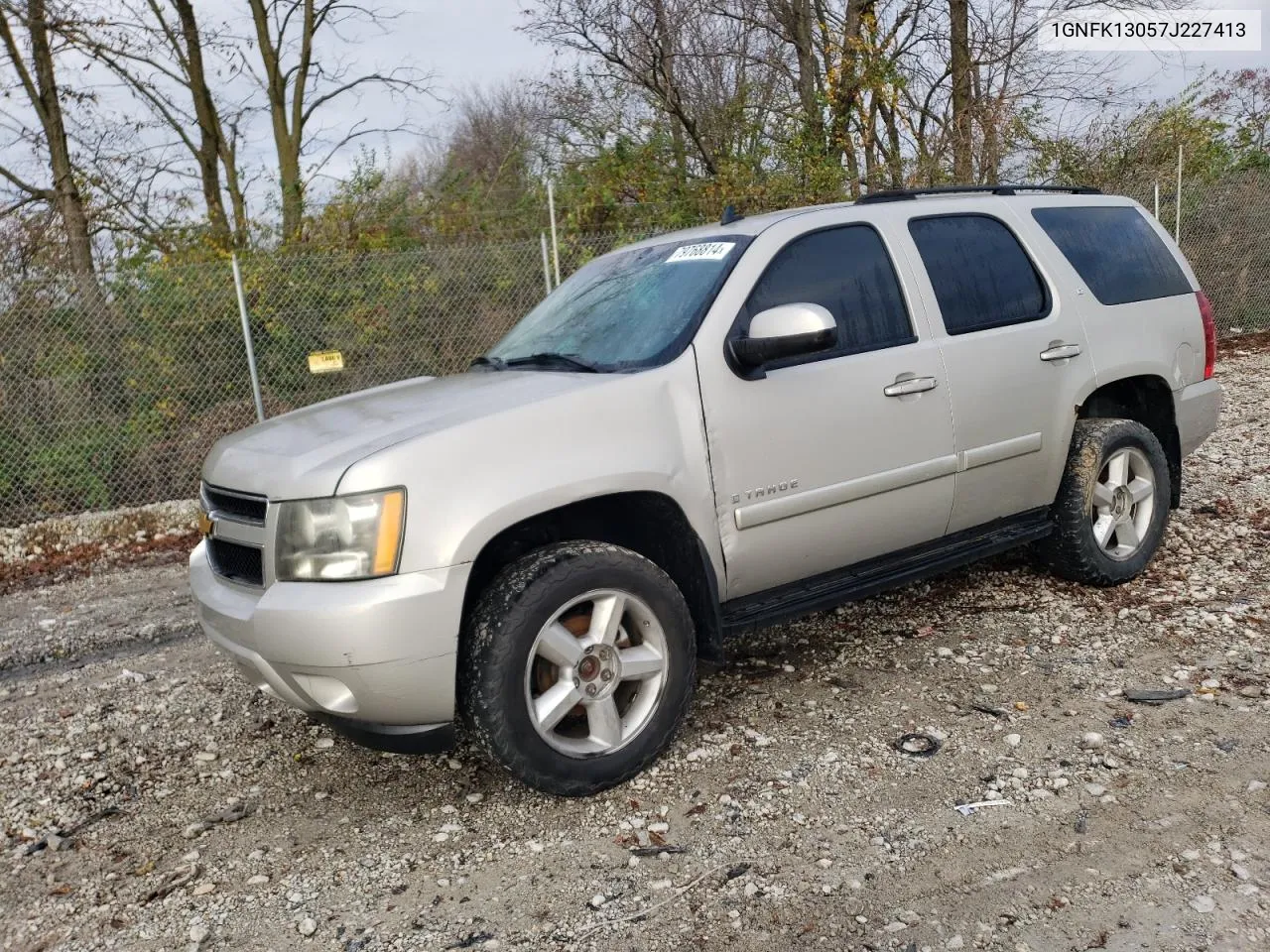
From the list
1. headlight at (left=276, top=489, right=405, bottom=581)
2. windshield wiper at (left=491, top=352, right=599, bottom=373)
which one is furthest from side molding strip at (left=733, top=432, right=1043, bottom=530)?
headlight at (left=276, top=489, right=405, bottom=581)

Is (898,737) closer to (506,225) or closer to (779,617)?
(779,617)

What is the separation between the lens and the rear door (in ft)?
13.7

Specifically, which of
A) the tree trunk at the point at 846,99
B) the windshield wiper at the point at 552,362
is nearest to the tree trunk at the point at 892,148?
the tree trunk at the point at 846,99

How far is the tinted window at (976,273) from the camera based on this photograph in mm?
4219

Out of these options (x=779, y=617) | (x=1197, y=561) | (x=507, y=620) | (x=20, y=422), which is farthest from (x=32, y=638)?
(x=1197, y=561)

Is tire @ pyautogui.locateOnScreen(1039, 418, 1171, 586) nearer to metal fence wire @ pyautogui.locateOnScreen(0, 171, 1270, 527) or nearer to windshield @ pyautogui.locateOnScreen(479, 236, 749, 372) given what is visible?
windshield @ pyautogui.locateOnScreen(479, 236, 749, 372)

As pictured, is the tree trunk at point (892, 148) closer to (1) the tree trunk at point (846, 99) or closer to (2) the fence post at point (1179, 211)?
(1) the tree trunk at point (846, 99)

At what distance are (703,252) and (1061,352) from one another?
1.73 m

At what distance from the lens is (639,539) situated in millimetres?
3650

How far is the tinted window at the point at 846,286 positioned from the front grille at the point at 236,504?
1.85m

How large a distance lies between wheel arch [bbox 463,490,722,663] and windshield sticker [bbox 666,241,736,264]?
40.3 inches

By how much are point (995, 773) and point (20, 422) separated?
8011mm

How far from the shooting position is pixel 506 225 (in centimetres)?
1088

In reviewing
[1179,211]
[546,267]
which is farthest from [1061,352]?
[1179,211]
